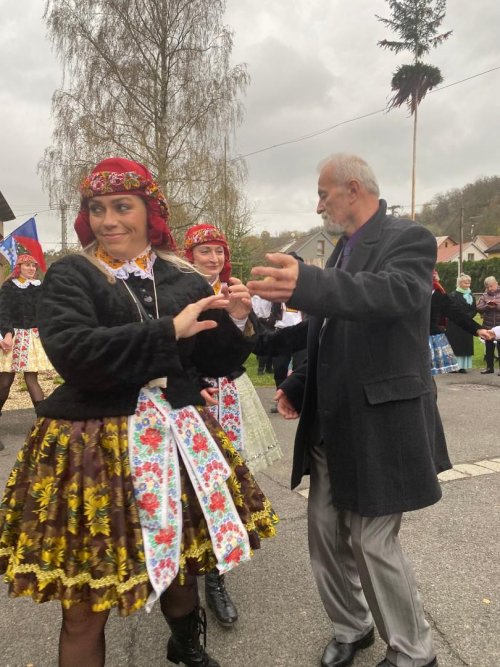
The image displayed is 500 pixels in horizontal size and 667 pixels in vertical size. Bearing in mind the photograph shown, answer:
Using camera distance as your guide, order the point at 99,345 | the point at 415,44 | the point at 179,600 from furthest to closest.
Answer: the point at 415,44, the point at 179,600, the point at 99,345

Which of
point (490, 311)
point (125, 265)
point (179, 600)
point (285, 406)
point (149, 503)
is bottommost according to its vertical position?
point (179, 600)

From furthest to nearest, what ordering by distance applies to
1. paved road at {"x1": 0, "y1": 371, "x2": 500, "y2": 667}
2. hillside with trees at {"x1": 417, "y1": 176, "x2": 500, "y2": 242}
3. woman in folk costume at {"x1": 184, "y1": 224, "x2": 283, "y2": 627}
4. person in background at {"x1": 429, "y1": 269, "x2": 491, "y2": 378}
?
1. hillside with trees at {"x1": 417, "y1": 176, "x2": 500, "y2": 242}
2. person in background at {"x1": 429, "y1": 269, "x2": 491, "y2": 378}
3. woman in folk costume at {"x1": 184, "y1": 224, "x2": 283, "y2": 627}
4. paved road at {"x1": 0, "y1": 371, "x2": 500, "y2": 667}

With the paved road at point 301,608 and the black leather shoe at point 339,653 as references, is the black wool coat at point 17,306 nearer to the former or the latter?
the paved road at point 301,608

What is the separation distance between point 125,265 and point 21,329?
4317mm

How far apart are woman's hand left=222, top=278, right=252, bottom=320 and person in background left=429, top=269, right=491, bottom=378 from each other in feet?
7.16

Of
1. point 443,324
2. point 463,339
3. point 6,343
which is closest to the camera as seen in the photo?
point 6,343

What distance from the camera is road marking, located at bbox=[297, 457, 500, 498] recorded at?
14.0ft

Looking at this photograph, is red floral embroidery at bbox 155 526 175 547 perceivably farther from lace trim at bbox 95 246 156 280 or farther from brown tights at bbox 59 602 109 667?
lace trim at bbox 95 246 156 280

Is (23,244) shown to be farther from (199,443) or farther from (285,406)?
(199,443)

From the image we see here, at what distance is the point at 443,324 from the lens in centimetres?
660

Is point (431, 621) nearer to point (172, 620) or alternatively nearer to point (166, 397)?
point (172, 620)

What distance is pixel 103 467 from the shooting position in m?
1.60

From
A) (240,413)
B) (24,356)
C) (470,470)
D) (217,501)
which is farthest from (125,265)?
(24,356)

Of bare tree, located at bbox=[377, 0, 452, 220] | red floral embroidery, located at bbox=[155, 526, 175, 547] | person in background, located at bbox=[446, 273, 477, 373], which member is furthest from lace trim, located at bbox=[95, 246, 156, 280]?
bare tree, located at bbox=[377, 0, 452, 220]
